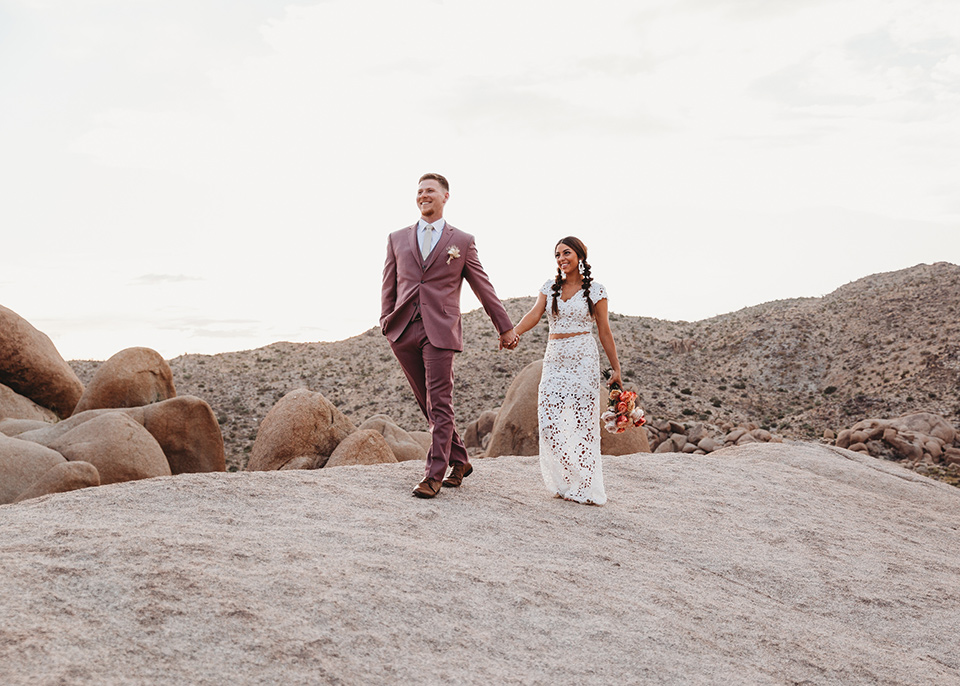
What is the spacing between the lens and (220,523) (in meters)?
5.25

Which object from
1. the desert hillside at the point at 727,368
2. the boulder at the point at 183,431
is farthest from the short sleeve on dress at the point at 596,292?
the desert hillside at the point at 727,368

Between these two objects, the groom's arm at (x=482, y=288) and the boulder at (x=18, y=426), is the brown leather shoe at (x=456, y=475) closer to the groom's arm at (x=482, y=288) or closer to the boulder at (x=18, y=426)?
the groom's arm at (x=482, y=288)

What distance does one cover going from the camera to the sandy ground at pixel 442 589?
11.5ft

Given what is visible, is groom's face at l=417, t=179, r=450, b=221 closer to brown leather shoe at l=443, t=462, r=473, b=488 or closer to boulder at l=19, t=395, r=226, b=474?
brown leather shoe at l=443, t=462, r=473, b=488

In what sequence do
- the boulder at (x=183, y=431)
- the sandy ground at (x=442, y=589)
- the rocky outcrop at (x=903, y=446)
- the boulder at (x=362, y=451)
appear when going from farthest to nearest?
the rocky outcrop at (x=903, y=446), the boulder at (x=183, y=431), the boulder at (x=362, y=451), the sandy ground at (x=442, y=589)

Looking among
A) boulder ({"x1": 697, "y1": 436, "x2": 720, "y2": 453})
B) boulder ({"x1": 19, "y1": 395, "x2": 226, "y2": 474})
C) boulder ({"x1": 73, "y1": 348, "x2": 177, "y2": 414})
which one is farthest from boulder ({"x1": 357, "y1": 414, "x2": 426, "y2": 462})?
boulder ({"x1": 697, "y1": 436, "x2": 720, "y2": 453})

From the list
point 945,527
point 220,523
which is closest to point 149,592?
point 220,523

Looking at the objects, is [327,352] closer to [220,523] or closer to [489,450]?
[489,450]

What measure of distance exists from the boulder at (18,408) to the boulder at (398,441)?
18.9 feet

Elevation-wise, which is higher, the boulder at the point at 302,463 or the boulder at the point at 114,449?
the boulder at the point at 114,449

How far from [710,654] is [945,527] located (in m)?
6.41

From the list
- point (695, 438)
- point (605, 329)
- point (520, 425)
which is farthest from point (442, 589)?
point (695, 438)

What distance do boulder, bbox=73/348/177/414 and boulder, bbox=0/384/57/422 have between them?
76cm

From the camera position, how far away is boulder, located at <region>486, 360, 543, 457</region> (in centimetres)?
1241
